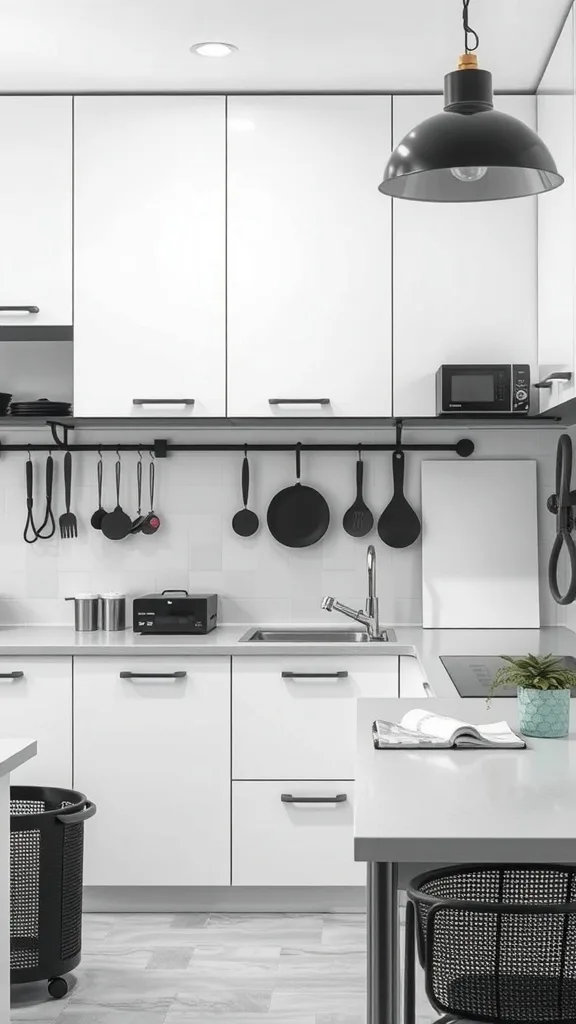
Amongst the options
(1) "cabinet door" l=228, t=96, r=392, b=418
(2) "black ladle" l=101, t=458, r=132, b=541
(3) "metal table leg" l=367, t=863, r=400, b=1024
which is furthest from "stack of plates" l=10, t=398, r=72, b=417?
(3) "metal table leg" l=367, t=863, r=400, b=1024

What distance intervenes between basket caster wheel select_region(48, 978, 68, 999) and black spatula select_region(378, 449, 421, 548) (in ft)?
6.20

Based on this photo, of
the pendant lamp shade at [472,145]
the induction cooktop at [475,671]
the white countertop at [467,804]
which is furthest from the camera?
the induction cooktop at [475,671]

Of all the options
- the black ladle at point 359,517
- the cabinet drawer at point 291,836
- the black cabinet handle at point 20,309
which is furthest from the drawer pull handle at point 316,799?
the black cabinet handle at point 20,309

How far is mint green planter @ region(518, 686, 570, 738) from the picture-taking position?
1.99 metres

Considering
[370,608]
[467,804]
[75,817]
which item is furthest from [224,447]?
[467,804]

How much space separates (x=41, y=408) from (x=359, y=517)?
3.99ft

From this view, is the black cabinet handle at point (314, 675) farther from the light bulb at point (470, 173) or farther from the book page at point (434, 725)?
the light bulb at point (470, 173)

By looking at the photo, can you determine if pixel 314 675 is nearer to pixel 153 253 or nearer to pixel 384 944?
pixel 153 253

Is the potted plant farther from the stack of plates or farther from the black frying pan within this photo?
the stack of plates

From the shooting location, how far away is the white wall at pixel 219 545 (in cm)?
408

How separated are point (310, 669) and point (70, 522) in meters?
1.15

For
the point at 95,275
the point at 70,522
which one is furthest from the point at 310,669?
the point at 95,275

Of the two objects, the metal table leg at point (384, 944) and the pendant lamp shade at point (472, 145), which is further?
the pendant lamp shade at point (472, 145)

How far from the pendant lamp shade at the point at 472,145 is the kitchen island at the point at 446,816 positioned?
101cm
